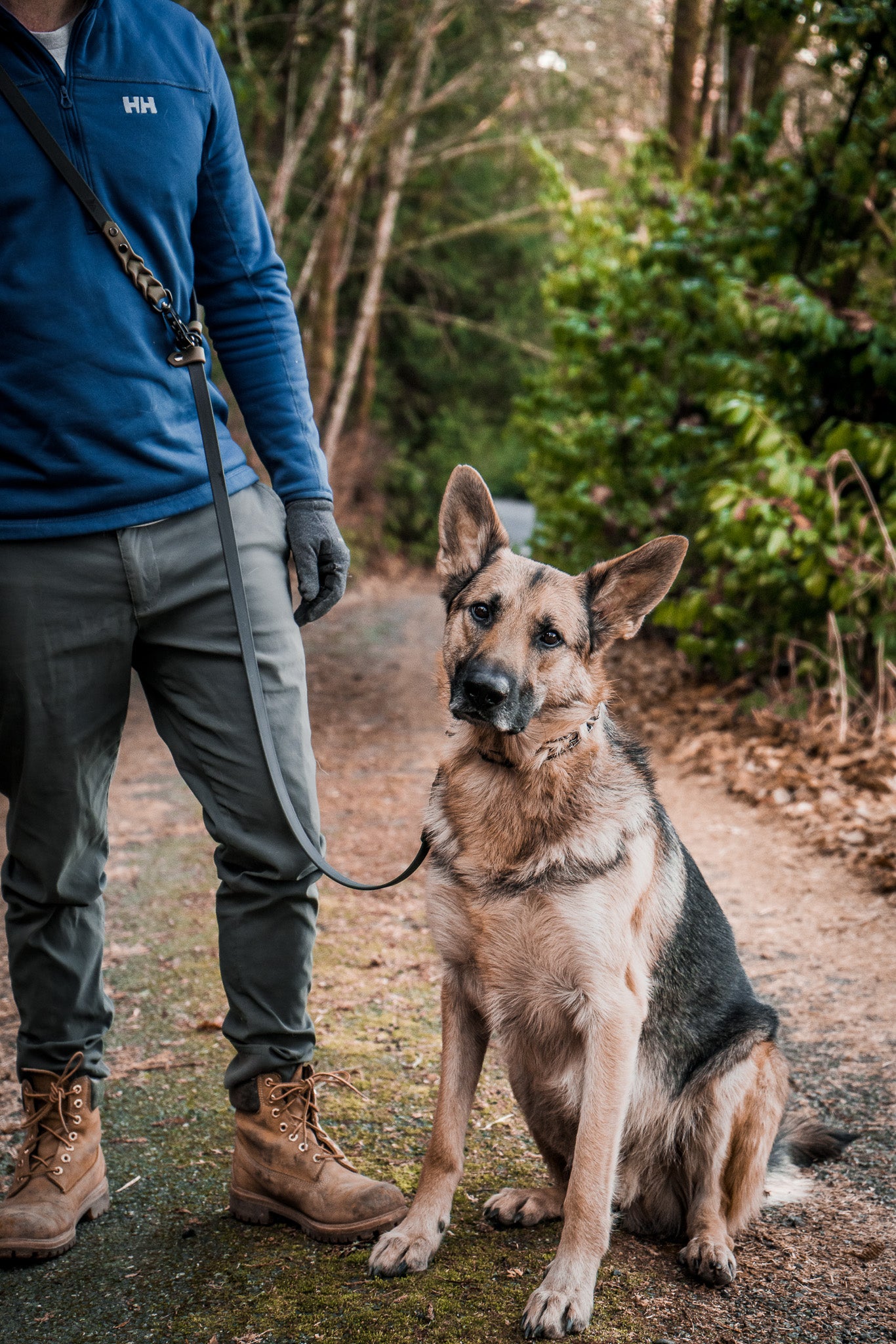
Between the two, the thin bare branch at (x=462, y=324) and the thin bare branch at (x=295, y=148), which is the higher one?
the thin bare branch at (x=295, y=148)

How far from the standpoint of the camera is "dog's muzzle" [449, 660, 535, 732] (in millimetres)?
2408

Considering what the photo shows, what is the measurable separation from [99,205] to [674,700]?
6.76 metres

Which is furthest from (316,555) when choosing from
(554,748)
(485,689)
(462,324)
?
(462,324)

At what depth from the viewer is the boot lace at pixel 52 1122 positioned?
8.21ft

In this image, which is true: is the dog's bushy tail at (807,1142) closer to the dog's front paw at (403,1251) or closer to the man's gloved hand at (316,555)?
the dog's front paw at (403,1251)

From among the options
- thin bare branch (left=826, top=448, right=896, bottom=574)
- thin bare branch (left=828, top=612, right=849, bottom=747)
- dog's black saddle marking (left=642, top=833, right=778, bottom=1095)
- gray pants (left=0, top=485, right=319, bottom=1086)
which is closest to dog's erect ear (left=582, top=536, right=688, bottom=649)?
dog's black saddle marking (left=642, top=833, right=778, bottom=1095)

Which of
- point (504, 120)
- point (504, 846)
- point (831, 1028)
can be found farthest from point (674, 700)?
point (504, 120)

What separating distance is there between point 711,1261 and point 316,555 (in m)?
1.88

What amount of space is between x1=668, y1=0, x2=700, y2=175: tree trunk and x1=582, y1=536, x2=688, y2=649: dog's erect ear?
9681 mm

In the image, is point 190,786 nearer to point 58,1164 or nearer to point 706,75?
point 58,1164

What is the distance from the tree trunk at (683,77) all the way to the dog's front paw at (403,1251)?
1088cm

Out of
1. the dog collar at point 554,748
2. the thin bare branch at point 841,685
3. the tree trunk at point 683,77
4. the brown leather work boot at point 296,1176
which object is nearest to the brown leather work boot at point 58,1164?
the brown leather work boot at point 296,1176

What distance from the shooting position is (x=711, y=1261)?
2365mm

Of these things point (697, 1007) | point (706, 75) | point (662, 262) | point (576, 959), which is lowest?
point (697, 1007)
